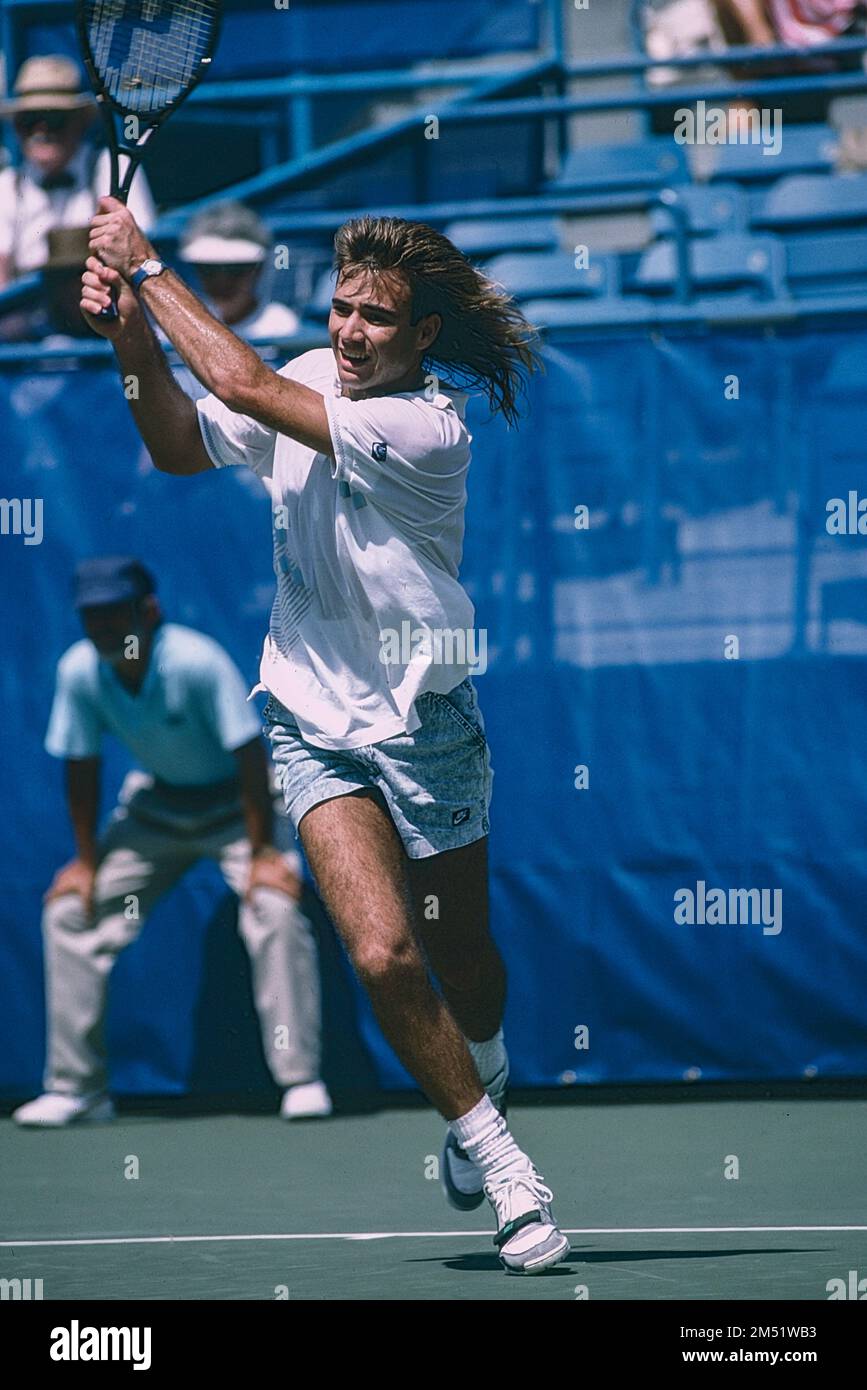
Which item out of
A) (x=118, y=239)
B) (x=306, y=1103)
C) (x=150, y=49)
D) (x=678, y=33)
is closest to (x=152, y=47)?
(x=150, y=49)

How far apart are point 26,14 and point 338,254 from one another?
591 centimetres

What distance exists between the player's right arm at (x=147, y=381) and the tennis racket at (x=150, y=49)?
54 cm

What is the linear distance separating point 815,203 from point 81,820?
368cm

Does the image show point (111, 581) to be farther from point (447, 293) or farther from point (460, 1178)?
point (460, 1178)

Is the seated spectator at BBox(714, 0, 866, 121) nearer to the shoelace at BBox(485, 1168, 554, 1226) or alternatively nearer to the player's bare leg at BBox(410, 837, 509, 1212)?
the player's bare leg at BBox(410, 837, 509, 1212)

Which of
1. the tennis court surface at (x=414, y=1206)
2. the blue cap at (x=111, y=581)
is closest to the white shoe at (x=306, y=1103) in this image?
the tennis court surface at (x=414, y=1206)

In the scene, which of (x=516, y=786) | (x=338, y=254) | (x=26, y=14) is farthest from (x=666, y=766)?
(x=26, y=14)

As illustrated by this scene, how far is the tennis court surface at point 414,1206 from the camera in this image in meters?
3.89

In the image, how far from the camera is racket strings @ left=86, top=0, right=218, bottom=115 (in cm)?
436

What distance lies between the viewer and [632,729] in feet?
20.2

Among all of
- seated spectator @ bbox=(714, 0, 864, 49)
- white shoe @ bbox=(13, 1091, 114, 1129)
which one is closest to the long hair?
white shoe @ bbox=(13, 1091, 114, 1129)

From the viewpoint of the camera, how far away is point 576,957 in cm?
622

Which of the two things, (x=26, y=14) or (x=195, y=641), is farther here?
(x=26, y=14)

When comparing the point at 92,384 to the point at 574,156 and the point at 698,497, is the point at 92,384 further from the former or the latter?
the point at 574,156
